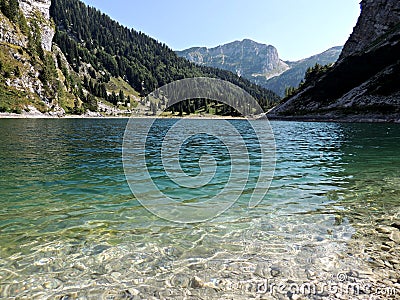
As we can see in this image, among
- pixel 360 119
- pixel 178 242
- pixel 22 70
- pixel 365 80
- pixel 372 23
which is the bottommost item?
pixel 360 119

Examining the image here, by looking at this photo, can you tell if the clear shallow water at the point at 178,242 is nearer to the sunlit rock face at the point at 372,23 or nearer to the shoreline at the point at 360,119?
the shoreline at the point at 360,119

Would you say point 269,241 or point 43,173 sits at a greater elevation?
point 43,173

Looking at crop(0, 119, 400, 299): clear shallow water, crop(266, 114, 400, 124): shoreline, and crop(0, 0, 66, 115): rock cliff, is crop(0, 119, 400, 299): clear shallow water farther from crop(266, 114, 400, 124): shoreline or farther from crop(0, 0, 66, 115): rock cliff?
crop(0, 0, 66, 115): rock cliff

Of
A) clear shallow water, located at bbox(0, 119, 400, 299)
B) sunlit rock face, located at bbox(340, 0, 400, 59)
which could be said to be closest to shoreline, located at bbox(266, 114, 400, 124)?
sunlit rock face, located at bbox(340, 0, 400, 59)

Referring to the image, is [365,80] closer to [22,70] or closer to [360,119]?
[360,119]

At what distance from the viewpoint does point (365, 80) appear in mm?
114438

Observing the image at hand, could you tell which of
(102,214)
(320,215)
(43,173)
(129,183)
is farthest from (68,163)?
(320,215)

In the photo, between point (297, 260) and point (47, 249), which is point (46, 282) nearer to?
point (47, 249)

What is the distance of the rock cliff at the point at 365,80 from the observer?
310ft

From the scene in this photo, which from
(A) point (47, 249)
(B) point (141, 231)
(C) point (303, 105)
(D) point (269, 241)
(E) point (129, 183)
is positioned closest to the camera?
(A) point (47, 249)

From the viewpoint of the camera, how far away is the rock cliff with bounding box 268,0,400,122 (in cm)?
9438

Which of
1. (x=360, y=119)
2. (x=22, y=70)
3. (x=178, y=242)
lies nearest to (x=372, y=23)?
(x=360, y=119)

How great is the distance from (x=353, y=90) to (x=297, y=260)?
122790 mm

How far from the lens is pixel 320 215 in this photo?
433 inches
